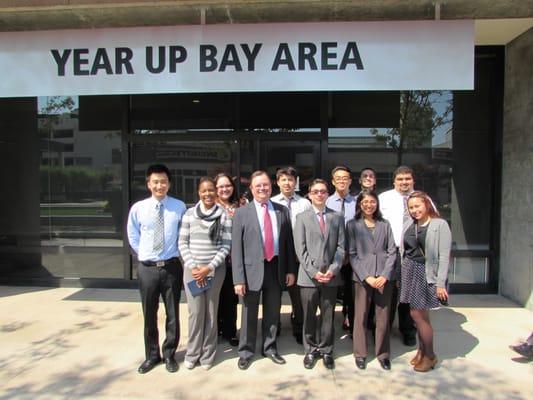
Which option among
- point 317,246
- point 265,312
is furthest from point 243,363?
point 317,246

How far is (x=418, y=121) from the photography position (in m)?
6.12

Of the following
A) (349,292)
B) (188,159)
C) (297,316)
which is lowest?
(297,316)

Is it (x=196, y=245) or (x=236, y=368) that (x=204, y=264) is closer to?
(x=196, y=245)

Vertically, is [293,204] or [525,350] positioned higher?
[293,204]

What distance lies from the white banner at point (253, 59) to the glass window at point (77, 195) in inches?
63.4

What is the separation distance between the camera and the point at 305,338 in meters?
3.76

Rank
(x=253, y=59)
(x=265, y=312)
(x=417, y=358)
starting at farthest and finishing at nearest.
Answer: (x=253, y=59) < (x=265, y=312) < (x=417, y=358)

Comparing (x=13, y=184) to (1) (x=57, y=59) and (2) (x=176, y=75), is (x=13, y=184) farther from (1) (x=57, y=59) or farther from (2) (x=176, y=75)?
(2) (x=176, y=75)

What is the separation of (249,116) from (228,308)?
3133 millimetres

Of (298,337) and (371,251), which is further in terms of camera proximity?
(298,337)

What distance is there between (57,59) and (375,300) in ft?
14.7

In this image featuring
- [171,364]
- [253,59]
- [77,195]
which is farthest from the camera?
[77,195]

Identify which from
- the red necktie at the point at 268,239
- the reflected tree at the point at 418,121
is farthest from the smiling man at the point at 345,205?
the reflected tree at the point at 418,121

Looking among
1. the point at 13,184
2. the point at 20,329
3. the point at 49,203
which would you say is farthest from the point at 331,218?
the point at 13,184
